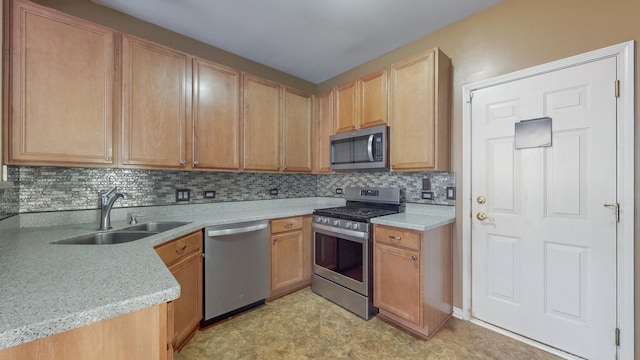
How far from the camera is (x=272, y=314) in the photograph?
234cm

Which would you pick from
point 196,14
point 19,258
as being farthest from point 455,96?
point 19,258

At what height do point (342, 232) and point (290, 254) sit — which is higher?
point (342, 232)

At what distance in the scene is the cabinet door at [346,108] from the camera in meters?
2.84

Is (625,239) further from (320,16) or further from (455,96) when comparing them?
(320,16)

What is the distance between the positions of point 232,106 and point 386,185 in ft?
6.07

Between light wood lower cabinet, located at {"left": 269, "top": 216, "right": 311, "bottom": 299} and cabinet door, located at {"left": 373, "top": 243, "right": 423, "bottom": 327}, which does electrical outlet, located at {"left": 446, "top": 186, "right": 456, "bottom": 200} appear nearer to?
cabinet door, located at {"left": 373, "top": 243, "right": 423, "bottom": 327}

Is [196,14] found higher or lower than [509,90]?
higher

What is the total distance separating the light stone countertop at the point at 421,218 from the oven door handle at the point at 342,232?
0.16 metres

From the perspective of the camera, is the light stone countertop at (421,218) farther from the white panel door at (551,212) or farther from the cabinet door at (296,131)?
the cabinet door at (296,131)

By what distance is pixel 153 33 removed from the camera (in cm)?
234

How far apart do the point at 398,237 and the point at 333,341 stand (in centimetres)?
95

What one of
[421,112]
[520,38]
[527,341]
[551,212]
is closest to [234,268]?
[421,112]

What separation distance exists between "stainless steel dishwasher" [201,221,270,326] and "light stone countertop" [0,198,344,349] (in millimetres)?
503

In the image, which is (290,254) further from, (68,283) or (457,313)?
(68,283)
